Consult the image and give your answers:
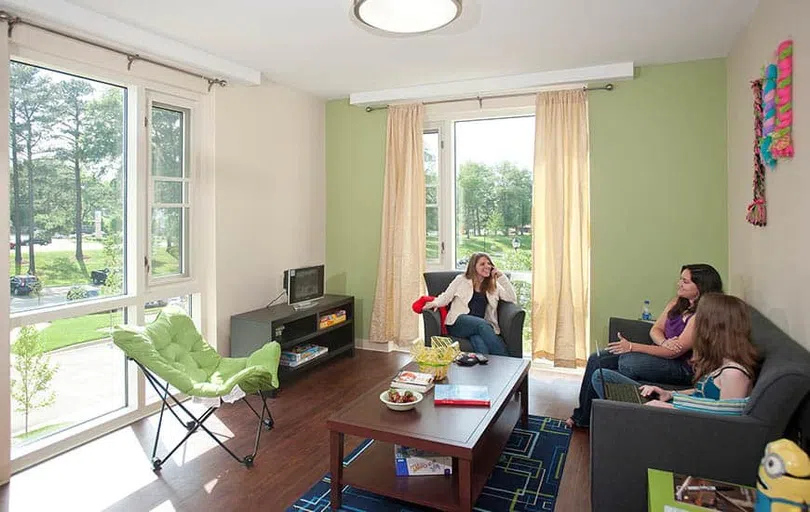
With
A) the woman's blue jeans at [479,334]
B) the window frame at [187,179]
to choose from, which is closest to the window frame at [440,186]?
the woman's blue jeans at [479,334]

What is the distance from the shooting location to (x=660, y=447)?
2.08 meters

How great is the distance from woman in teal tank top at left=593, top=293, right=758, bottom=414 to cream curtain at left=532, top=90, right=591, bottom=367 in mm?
2069

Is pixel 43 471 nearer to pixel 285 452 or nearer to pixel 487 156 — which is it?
pixel 285 452

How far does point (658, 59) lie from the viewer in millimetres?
4168

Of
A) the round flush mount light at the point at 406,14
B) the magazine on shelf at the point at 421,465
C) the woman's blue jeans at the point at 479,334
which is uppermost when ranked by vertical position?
the round flush mount light at the point at 406,14

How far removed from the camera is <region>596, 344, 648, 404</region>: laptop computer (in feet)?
8.57

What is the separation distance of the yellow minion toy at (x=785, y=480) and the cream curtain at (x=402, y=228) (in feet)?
12.1

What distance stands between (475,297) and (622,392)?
1852mm

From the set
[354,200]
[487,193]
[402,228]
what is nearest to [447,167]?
[487,193]

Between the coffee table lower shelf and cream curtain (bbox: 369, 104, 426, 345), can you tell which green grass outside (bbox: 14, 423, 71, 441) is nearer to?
the coffee table lower shelf

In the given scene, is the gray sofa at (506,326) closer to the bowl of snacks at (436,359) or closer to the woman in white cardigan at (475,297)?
the woman in white cardigan at (475,297)

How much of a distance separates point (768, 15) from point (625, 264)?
2.12 metres

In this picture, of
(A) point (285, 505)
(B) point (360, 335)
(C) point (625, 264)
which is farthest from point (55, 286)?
(C) point (625, 264)

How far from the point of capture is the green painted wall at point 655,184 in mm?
4195
